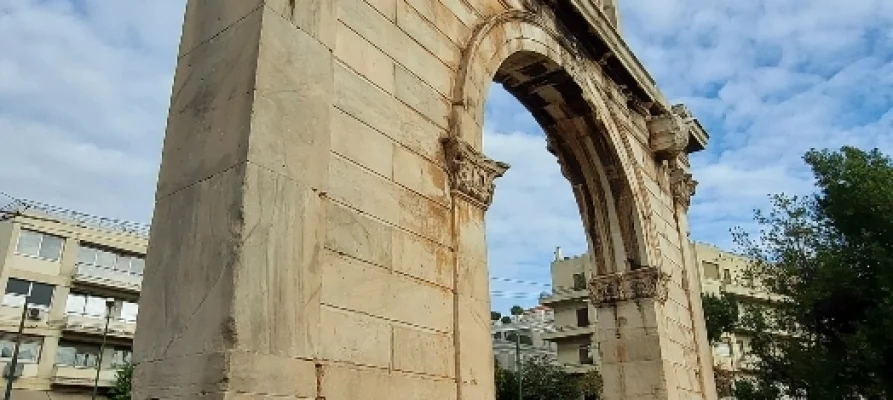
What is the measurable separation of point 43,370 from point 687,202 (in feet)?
71.1

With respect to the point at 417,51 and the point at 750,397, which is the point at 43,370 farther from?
the point at 417,51

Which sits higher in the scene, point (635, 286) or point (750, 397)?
point (635, 286)

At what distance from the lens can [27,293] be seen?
912 inches

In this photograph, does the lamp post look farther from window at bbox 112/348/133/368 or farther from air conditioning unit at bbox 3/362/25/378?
air conditioning unit at bbox 3/362/25/378

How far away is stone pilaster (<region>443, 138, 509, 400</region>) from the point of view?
4.77 m

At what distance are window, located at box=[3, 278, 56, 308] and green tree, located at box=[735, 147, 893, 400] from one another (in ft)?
71.7

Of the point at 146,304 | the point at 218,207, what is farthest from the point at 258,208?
the point at 146,304

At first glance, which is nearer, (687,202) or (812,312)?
(687,202)

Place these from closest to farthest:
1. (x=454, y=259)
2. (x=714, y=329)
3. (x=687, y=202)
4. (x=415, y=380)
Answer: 1. (x=415, y=380)
2. (x=454, y=259)
3. (x=687, y=202)
4. (x=714, y=329)

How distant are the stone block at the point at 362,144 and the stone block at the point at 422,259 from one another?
44cm

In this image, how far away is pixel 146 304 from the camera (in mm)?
3590

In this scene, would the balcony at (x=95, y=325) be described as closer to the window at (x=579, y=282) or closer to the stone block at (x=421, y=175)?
the window at (x=579, y=282)

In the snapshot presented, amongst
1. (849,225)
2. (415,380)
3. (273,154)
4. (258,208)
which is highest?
(849,225)

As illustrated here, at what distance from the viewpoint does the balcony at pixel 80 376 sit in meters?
23.2
